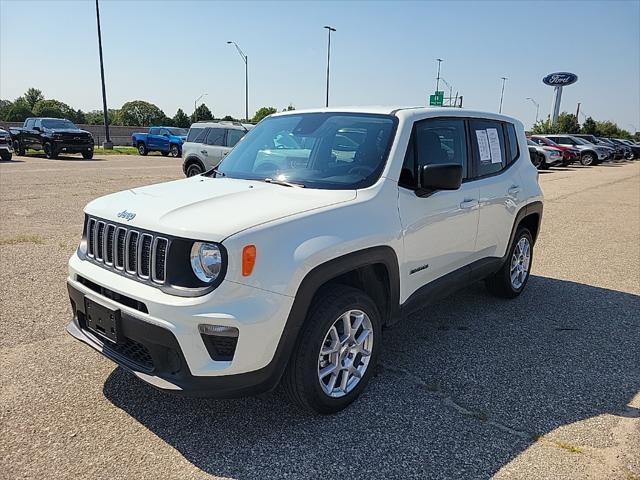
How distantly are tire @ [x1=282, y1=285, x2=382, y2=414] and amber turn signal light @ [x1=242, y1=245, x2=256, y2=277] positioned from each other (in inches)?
20.9

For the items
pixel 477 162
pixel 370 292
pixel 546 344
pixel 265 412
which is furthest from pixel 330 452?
pixel 477 162

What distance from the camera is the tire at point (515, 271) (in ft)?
16.6

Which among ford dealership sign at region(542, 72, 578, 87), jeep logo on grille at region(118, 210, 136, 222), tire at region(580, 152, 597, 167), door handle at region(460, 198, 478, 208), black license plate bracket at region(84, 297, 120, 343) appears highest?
ford dealership sign at region(542, 72, 578, 87)

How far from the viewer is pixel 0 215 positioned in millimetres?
9000

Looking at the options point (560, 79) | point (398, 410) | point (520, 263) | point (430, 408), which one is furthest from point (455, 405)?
point (560, 79)

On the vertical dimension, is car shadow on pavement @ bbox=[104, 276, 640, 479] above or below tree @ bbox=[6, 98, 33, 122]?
below

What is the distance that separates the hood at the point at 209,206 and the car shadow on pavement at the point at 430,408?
1.08 metres

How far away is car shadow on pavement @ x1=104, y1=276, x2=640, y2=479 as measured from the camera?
8.71 feet

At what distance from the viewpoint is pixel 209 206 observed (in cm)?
283

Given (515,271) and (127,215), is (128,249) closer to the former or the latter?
(127,215)

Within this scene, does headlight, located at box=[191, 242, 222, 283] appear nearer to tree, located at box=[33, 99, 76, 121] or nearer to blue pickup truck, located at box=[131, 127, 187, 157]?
blue pickup truck, located at box=[131, 127, 187, 157]

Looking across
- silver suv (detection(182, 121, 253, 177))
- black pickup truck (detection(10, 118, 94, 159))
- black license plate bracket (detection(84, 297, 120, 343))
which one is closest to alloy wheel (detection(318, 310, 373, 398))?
black license plate bracket (detection(84, 297, 120, 343))

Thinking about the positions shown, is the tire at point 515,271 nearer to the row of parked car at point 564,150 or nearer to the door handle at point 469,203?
the door handle at point 469,203

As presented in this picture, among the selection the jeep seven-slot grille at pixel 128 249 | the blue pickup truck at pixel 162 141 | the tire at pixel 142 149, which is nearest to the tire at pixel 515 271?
the jeep seven-slot grille at pixel 128 249
